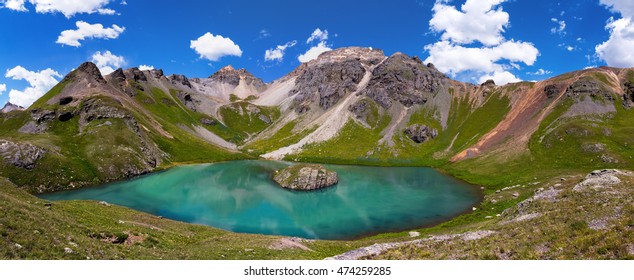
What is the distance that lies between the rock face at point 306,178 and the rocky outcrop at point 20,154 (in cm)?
7632

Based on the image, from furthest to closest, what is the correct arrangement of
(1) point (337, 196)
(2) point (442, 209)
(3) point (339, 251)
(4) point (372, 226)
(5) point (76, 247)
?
(1) point (337, 196), (2) point (442, 209), (4) point (372, 226), (3) point (339, 251), (5) point (76, 247)

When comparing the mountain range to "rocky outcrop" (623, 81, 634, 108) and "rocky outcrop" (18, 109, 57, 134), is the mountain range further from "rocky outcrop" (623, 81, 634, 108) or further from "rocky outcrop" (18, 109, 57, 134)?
"rocky outcrop" (623, 81, 634, 108)

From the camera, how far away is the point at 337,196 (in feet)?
289

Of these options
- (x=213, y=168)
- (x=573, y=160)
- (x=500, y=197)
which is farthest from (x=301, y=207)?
(x=573, y=160)

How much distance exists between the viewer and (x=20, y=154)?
95.4 meters

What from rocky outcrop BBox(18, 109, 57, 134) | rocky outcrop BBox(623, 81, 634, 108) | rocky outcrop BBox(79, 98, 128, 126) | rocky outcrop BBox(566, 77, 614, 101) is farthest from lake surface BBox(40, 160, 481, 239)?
rocky outcrop BBox(623, 81, 634, 108)

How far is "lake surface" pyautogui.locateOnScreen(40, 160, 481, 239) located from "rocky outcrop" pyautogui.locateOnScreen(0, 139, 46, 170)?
1927cm

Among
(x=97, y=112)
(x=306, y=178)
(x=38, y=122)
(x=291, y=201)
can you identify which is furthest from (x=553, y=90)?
(x=38, y=122)

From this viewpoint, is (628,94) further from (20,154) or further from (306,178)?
(20,154)

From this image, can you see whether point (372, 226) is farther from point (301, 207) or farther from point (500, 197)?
point (500, 197)

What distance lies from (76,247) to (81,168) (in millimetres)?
106925

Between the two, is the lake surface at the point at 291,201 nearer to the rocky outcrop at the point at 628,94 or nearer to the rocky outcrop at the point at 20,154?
the rocky outcrop at the point at 20,154
